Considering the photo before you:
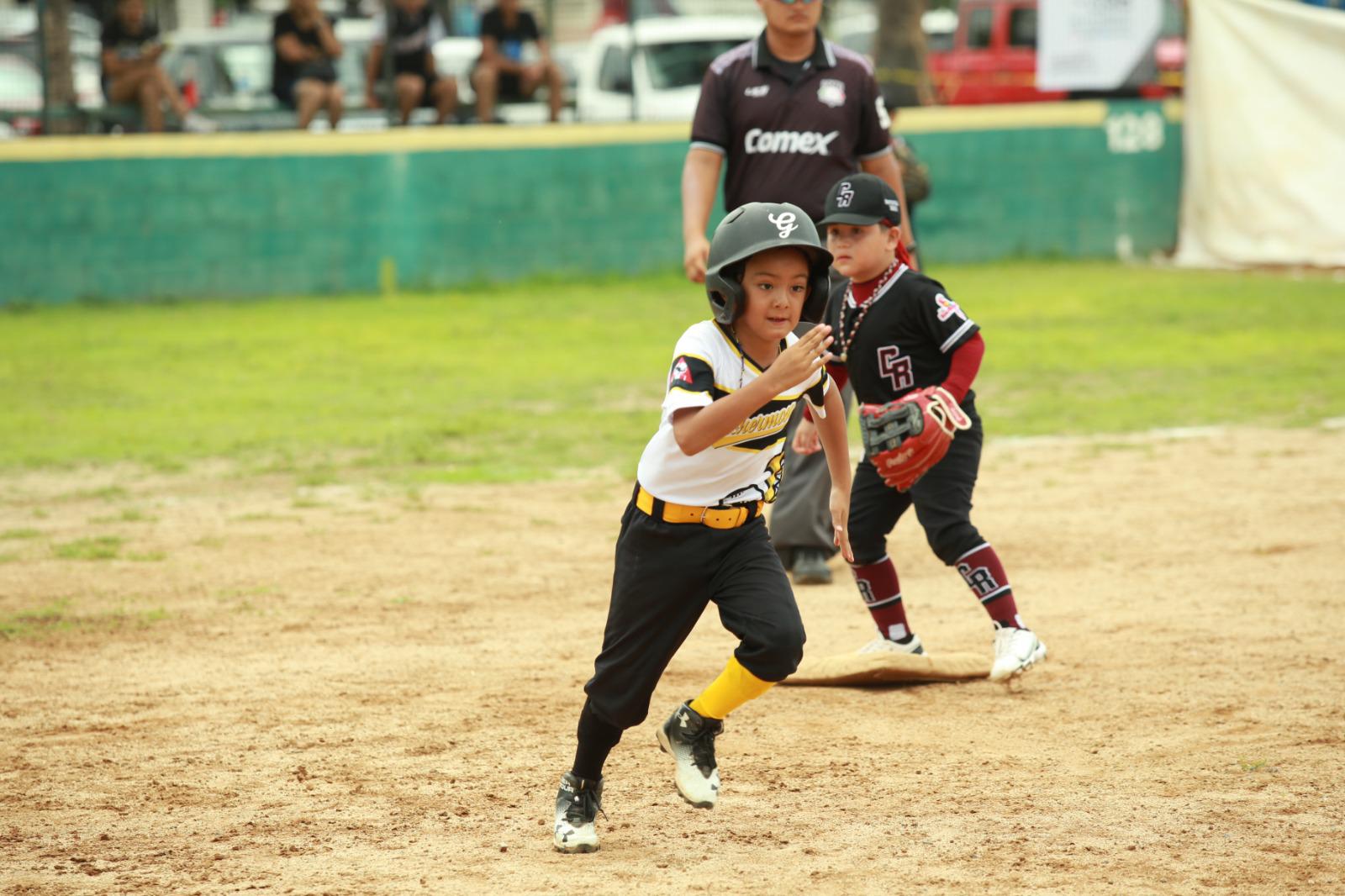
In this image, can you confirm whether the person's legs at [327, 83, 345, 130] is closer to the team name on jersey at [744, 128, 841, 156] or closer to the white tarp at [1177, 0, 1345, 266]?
the white tarp at [1177, 0, 1345, 266]

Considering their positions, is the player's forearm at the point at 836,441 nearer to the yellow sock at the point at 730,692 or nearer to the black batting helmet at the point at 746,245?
the black batting helmet at the point at 746,245

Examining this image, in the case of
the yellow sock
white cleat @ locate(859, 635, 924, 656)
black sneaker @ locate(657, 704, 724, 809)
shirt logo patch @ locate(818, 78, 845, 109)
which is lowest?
white cleat @ locate(859, 635, 924, 656)

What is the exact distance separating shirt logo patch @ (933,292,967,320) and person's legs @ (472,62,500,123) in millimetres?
12264

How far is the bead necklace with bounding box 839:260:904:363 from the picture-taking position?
5309 millimetres

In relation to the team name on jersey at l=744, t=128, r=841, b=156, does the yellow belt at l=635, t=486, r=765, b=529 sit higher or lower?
lower

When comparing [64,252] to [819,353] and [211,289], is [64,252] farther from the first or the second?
[819,353]

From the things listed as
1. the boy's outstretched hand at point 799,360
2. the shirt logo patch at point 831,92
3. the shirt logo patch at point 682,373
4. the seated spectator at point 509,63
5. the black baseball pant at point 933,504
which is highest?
the seated spectator at point 509,63

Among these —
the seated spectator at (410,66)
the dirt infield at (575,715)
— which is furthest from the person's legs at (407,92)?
the dirt infield at (575,715)

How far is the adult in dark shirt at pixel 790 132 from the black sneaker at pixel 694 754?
262cm

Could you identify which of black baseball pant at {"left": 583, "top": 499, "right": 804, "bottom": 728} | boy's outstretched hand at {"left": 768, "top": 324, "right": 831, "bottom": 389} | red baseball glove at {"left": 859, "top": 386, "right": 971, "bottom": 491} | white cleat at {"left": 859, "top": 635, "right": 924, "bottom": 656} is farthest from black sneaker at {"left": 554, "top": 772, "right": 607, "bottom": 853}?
white cleat at {"left": 859, "top": 635, "right": 924, "bottom": 656}

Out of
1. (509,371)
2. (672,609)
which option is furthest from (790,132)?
(509,371)

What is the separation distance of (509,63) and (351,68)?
187 centimetres

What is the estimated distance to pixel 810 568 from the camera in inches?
270

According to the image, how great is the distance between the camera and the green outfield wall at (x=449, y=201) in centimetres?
1557
